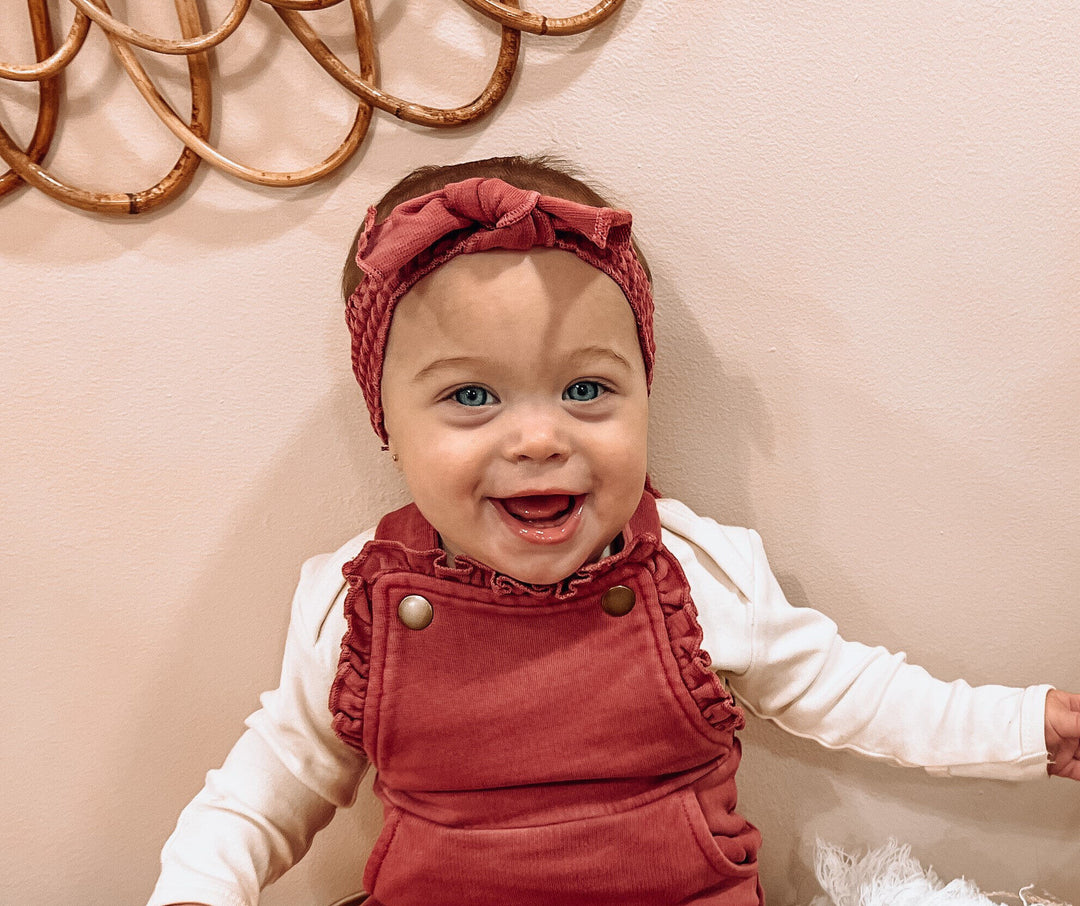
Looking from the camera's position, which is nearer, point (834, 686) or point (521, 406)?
point (521, 406)

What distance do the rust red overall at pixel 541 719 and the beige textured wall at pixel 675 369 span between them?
194 mm

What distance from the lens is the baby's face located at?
0.68m

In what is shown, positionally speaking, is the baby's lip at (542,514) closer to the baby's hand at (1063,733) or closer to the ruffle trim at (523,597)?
the ruffle trim at (523,597)

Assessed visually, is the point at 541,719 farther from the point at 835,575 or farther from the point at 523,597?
the point at 835,575

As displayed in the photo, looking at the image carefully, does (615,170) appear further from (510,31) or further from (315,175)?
(315,175)

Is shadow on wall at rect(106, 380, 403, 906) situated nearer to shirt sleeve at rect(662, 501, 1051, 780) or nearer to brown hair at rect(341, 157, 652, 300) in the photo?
brown hair at rect(341, 157, 652, 300)

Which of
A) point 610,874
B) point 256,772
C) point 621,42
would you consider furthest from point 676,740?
point 621,42

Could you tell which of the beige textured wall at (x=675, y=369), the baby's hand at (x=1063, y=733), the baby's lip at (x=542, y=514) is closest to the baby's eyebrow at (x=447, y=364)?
the baby's lip at (x=542, y=514)

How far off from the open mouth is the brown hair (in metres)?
0.21

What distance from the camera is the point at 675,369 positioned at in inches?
35.5

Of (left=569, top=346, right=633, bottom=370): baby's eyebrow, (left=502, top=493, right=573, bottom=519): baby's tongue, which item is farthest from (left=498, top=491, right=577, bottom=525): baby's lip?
(left=569, top=346, right=633, bottom=370): baby's eyebrow

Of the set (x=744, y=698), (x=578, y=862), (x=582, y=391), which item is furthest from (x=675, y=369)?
(x=578, y=862)

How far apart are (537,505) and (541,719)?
A: 186 mm

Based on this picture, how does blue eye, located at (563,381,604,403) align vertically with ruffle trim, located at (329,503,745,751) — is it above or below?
above
